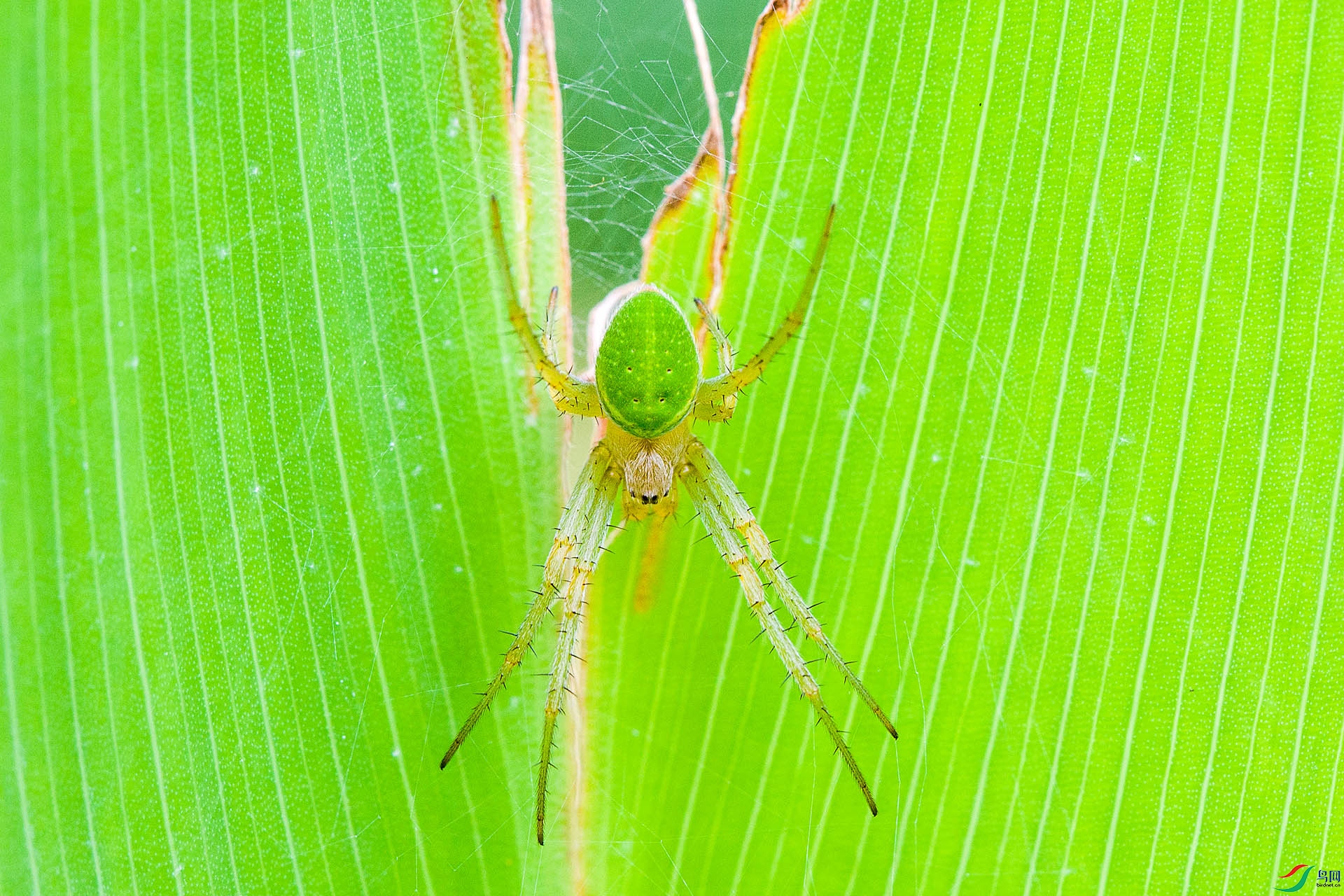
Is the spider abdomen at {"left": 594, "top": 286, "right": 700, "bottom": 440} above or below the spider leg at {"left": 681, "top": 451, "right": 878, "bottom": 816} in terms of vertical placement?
above

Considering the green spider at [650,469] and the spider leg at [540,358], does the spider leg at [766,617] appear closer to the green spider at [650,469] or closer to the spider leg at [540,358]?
the green spider at [650,469]

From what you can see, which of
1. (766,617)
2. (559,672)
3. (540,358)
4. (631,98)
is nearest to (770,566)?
(766,617)

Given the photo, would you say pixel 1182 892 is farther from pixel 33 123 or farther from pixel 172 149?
pixel 33 123

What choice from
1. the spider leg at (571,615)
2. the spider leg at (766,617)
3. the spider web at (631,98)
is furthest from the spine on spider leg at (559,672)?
the spider web at (631,98)

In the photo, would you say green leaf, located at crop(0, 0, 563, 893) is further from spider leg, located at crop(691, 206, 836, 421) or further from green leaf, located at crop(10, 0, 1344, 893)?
spider leg, located at crop(691, 206, 836, 421)

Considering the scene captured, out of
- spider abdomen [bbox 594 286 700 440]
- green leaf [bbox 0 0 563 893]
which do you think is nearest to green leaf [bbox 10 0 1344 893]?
green leaf [bbox 0 0 563 893]
